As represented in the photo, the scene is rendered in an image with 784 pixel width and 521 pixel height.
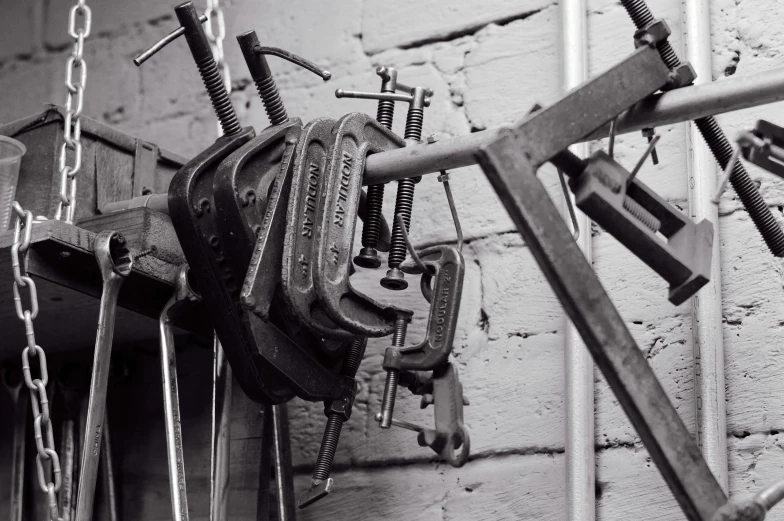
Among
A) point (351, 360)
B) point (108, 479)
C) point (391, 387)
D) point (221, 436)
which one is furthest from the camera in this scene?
point (108, 479)

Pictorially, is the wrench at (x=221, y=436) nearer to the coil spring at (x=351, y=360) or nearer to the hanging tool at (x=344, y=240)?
the coil spring at (x=351, y=360)

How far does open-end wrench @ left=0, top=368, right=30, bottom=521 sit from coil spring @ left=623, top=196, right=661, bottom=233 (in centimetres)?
98

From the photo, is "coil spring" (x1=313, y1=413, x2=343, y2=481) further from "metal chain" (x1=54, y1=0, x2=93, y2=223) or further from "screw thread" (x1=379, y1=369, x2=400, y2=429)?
"metal chain" (x1=54, y1=0, x2=93, y2=223)

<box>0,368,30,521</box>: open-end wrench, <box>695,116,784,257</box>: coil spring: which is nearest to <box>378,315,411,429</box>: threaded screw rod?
<box>695,116,784,257</box>: coil spring

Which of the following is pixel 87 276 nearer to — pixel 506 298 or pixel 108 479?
pixel 108 479

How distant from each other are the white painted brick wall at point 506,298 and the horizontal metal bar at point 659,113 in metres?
0.35

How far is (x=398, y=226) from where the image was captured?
3.71 ft

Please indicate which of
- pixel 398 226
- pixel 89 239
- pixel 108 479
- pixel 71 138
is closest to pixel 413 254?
pixel 398 226

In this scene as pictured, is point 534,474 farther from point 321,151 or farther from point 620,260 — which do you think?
point 321,151

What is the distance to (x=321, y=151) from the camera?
1121 millimetres

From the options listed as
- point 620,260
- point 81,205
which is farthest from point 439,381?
point 81,205

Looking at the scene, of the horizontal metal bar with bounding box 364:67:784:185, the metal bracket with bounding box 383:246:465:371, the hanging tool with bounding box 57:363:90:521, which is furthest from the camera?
the hanging tool with bounding box 57:363:90:521

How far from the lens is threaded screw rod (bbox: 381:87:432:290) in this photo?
3.72 feet

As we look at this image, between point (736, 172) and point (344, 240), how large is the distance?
0.37m
